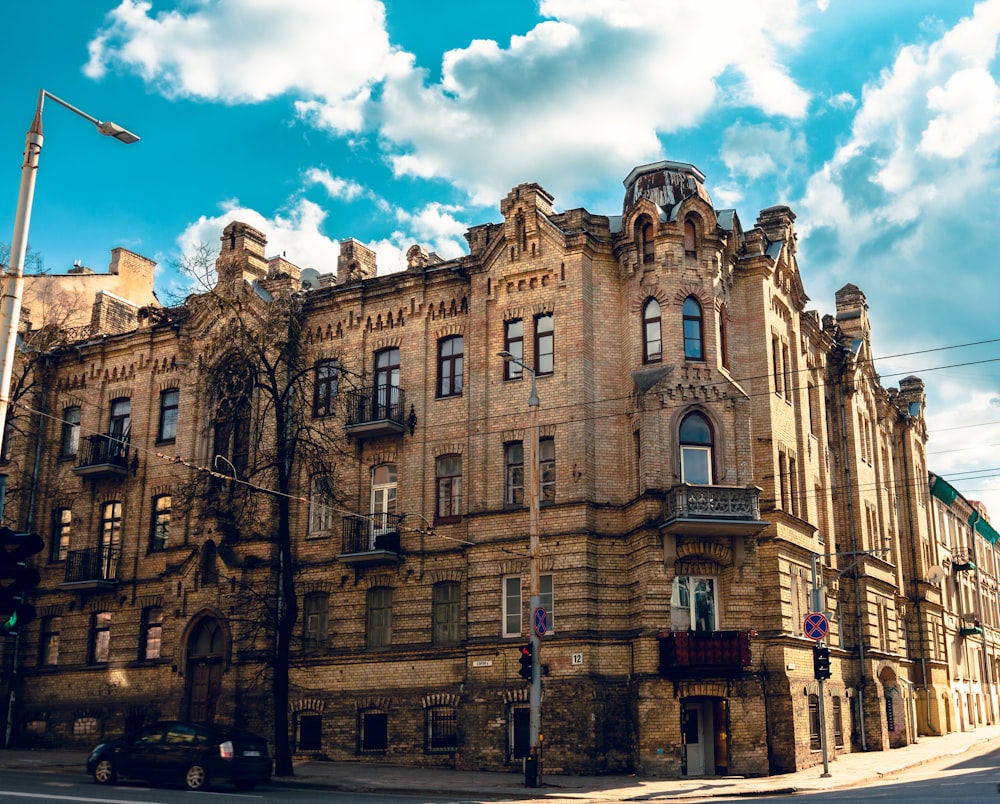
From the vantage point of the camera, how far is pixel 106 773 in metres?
25.2

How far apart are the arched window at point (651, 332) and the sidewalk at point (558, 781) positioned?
11.4 meters

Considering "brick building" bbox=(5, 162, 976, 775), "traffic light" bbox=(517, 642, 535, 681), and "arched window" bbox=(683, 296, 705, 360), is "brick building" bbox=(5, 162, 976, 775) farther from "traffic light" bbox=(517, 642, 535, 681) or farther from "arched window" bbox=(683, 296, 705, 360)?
"traffic light" bbox=(517, 642, 535, 681)

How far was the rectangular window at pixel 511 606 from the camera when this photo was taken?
3009cm

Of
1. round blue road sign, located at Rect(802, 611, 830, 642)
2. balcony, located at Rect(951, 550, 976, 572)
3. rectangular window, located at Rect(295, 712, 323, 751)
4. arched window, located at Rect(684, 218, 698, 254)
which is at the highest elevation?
arched window, located at Rect(684, 218, 698, 254)

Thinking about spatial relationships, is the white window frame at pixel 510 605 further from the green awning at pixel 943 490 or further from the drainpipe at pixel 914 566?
the green awning at pixel 943 490

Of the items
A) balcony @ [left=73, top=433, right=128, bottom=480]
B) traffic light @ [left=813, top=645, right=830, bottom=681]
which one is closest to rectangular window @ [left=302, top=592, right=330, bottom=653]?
balcony @ [left=73, top=433, right=128, bottom=480]

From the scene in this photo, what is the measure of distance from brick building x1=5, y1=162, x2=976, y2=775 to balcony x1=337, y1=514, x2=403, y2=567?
0.31 feet

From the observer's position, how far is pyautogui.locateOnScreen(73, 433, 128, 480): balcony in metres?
38.5

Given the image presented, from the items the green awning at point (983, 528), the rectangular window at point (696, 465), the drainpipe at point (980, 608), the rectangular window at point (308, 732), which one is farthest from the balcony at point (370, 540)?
the green awning at point (983, 528)

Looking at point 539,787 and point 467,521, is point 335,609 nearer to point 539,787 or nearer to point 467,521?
point 467,521

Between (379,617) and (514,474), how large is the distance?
619 centimetres

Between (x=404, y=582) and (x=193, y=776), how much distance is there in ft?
31.7

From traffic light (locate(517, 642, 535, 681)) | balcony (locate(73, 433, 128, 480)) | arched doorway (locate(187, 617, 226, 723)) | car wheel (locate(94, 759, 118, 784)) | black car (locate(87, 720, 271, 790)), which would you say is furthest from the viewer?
balcony (locate(73, 433, 128, 480))

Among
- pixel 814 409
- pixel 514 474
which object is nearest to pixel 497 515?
pixel 514 474
